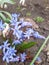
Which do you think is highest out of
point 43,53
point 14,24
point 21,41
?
point 14,24

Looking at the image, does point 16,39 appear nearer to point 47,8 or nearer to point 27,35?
point 27,35

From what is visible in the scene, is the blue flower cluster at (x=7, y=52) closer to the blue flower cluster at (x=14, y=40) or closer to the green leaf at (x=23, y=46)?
the blue flower cluster at (x=14, y=40)

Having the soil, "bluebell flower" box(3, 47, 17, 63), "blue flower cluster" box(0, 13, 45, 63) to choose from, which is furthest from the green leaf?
the soil

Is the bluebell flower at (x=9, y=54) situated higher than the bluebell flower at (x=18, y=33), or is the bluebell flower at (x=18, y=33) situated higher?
the bluebell flower at (x=18, y=33)

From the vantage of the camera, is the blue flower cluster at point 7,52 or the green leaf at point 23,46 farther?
the green leaf at point 23,46

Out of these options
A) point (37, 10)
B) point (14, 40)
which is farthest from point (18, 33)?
point (37, 10)

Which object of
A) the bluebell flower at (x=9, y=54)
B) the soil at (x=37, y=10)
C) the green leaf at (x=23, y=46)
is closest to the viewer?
the bluebell flower at (x=9, y=54)

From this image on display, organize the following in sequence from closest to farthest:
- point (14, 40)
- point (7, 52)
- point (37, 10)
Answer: point (7, 52) < point (14, 40) < point (37, 10)

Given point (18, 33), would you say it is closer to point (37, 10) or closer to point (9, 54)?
point (9, 54)

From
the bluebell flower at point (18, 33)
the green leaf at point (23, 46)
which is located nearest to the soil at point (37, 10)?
the green leaf at point (23, 46)

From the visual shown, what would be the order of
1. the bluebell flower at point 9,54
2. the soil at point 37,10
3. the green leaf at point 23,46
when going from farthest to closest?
the soil at point 37,10
the green leaf at point 23,46
the bluebell flower at point 9,54

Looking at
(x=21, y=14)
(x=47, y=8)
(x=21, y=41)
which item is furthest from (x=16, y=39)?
(x=47, y=8)
